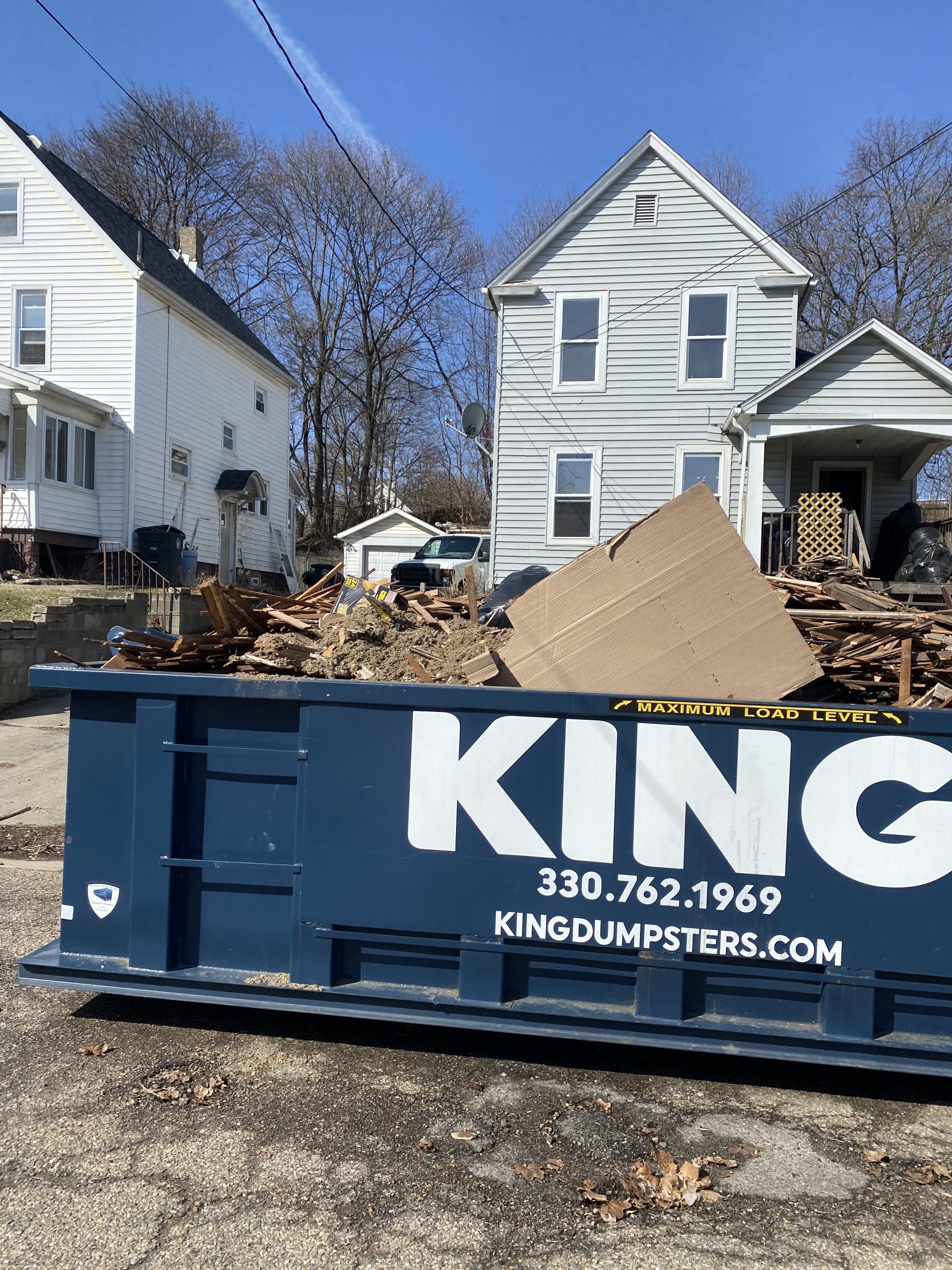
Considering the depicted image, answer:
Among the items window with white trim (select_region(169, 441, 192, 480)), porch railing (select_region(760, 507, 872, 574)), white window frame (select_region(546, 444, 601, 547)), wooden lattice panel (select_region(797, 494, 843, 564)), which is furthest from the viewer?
window with white trim (select_region(169, 441, 192, 480))

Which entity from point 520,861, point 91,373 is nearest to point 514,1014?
point 520,861

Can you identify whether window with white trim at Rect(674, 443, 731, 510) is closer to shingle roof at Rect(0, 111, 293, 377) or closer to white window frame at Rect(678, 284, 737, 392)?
white window frame at Rect(678, 284, 737, 392)

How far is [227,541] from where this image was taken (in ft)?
83.4

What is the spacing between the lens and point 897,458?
1738 cm

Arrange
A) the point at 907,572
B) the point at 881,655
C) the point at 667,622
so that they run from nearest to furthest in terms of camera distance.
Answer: the point at 667,622
the point at 881,655
the point at 907,572

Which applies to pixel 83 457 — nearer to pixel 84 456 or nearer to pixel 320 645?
pixel 84 456

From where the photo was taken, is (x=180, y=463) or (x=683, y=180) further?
(x=180, y=463)

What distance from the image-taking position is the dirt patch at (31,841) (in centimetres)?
599

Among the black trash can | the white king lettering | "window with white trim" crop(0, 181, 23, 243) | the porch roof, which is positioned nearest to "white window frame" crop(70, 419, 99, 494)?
the black trash can

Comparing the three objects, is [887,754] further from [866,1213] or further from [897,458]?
[897,458]

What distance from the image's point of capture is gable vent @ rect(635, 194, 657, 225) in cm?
1775

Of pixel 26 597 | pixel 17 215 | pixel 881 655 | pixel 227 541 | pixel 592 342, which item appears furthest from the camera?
pixel 227 541

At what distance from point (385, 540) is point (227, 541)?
19.4 ft

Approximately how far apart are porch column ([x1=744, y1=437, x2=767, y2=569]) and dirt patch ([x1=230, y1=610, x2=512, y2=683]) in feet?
40.9
